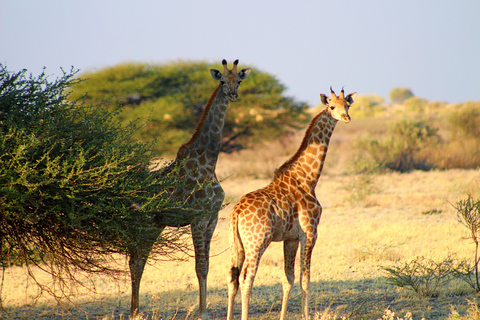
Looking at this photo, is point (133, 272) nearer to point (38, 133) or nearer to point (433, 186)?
point (38, 133)

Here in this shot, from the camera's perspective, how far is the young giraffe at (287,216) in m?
5.50

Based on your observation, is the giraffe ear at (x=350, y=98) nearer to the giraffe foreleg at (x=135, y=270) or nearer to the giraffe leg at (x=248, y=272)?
the giraffe leg at (x=248, y=272)

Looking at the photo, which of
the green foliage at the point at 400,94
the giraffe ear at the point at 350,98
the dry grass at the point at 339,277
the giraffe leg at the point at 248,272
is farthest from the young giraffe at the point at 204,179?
the green foliage at the point at 400,94

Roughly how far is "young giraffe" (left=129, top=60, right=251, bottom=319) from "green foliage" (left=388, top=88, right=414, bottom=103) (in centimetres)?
8901

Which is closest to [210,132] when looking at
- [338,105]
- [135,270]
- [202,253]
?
[202,253]

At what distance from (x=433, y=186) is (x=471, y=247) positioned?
8965mm

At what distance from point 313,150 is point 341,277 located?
3.38 m

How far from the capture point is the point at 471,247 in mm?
9805

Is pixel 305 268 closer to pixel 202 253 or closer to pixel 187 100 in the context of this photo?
pixel 202 253

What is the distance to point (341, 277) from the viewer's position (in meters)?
8.80

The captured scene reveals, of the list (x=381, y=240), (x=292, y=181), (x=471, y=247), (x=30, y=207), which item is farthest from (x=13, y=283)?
(x=471, y=247)

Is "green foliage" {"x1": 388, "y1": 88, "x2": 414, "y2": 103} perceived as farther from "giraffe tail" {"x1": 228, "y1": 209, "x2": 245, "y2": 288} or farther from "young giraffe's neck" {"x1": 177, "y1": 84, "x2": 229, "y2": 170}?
"giraffe tail" {"x1": 228, "y1": 209, "x2": 245, "y2": 288}

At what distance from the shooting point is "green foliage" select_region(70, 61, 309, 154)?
22.5 metres

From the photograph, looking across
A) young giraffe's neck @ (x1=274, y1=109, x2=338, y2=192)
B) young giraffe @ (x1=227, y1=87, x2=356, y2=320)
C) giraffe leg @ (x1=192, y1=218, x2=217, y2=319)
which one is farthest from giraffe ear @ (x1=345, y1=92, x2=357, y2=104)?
giraffe leg @ (x1=192, y1=218, x2=217, y2=319)
